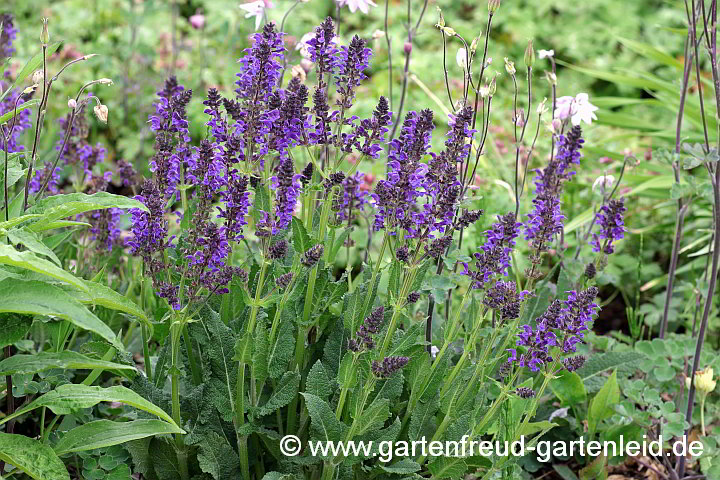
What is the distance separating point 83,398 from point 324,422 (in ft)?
2.03

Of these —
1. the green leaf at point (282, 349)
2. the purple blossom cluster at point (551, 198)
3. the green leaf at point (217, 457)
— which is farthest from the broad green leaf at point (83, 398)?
the purple blossom cluster at point (551, 198)

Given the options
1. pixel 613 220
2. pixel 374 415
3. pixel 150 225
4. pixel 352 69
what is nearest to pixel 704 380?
pixel 613 220

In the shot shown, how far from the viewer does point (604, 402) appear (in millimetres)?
2861

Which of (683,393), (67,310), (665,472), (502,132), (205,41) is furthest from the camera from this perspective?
(205,41)

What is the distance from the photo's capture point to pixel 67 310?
6.07 ft

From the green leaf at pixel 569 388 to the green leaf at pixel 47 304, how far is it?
1.62m

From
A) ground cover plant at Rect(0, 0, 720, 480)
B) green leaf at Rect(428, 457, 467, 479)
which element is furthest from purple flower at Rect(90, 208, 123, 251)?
green leaf at Rect(428, 457, 467, 479)

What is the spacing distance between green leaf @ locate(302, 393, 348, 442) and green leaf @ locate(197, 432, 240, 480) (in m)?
0.29

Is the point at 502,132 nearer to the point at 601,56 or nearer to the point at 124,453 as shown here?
the point at 601,56

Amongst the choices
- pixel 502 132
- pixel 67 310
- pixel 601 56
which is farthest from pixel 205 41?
pixel 67 310

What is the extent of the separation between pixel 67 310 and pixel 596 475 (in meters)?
1.91

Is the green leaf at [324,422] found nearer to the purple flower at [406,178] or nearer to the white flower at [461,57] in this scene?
the purple flower at [406,178]

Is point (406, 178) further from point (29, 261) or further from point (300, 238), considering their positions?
point (29, 261)

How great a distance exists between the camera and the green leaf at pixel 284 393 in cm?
225
